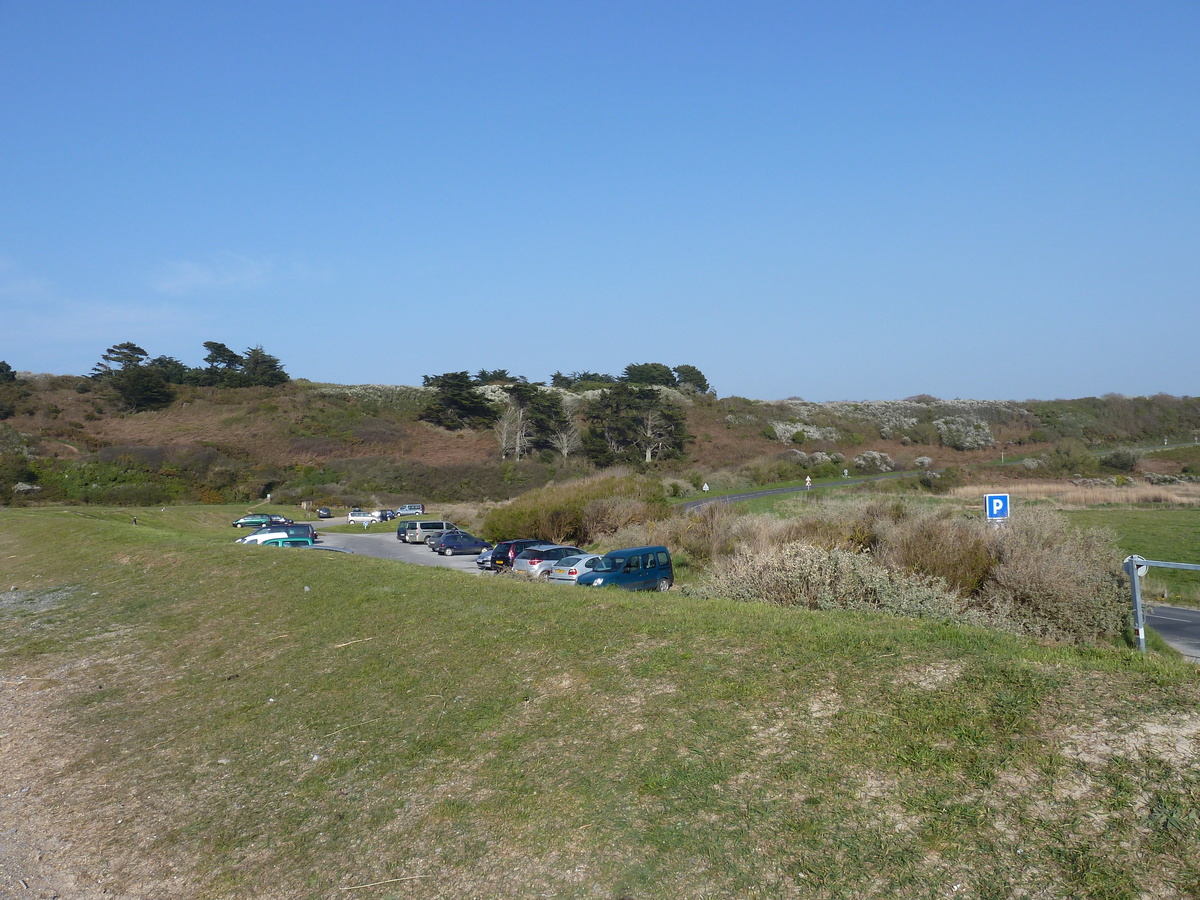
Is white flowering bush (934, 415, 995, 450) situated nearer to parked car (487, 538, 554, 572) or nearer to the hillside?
the hillside

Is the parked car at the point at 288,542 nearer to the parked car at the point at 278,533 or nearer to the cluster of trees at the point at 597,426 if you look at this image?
the parked car at the point at 278,533

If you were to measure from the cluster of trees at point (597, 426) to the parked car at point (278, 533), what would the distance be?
133 ft

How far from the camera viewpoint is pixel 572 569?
19.9 m

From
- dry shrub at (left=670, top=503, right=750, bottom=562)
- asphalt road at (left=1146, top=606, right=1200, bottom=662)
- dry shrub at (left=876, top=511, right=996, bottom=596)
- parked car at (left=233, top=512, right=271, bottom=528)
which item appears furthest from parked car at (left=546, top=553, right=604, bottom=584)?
parked car at (left=233, top=512, right=271, bottom=528)

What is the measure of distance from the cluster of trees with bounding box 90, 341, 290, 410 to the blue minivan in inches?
3192

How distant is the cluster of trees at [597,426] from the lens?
79.9 meters

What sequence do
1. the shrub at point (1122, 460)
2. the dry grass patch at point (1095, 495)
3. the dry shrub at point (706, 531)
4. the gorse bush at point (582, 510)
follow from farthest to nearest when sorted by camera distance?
the shrub at point (1122, 460) → the dry grass patch at point (1095, 495) → the gorse bush at point (582, 510) → the dry shrub at point (706, 531)

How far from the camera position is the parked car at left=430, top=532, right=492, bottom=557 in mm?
36000

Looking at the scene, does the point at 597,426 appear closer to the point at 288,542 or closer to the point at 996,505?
the point at 288,542

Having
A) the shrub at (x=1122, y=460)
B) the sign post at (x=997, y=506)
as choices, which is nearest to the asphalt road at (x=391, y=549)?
the sign post at (x=997, y=506)

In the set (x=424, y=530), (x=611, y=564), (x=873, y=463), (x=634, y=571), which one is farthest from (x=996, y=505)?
(x=873, y=463)

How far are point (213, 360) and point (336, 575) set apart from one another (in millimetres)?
98574

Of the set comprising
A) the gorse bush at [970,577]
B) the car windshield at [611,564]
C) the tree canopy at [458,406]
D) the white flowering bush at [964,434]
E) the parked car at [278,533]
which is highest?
the tree canopy at [458,406]

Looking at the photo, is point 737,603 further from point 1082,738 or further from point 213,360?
point 213,360
